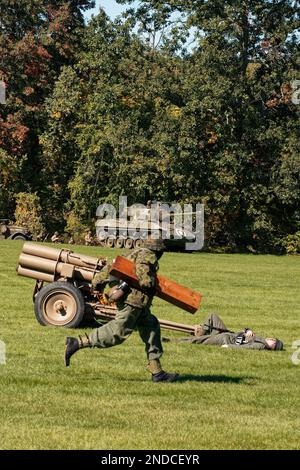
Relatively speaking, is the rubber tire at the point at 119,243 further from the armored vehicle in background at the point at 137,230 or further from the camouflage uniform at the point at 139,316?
the camouflage uniform at the point at 139,316

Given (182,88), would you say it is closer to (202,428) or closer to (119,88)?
(119,88)

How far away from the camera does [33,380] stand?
1190 cm

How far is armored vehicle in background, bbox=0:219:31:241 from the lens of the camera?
162 feet

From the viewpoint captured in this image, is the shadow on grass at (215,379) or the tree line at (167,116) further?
the tree line at (167,116)

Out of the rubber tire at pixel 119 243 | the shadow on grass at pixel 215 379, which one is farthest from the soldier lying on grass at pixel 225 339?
the rubber tire at pixel 119 243

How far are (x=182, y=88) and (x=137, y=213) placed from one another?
6.71 m

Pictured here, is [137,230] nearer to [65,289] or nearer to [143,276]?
[65,289]

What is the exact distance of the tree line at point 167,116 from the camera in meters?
49.6

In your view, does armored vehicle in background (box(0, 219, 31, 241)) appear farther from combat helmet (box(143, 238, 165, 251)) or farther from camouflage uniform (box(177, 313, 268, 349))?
combat helmet (box(143, 238, 165, 251))

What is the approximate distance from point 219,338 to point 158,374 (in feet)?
14.1

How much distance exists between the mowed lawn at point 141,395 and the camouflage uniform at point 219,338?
0.29 meters

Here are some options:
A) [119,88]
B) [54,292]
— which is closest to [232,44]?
[119,88]

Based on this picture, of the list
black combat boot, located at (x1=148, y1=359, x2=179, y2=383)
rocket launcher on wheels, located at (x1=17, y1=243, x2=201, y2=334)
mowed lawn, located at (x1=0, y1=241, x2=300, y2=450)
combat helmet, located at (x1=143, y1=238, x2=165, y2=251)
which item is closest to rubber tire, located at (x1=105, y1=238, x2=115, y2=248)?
mowed lawn, located at (x1=0, y1=241, x2=300, y2=450)

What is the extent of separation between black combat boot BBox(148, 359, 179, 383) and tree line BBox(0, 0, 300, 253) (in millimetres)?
37411
